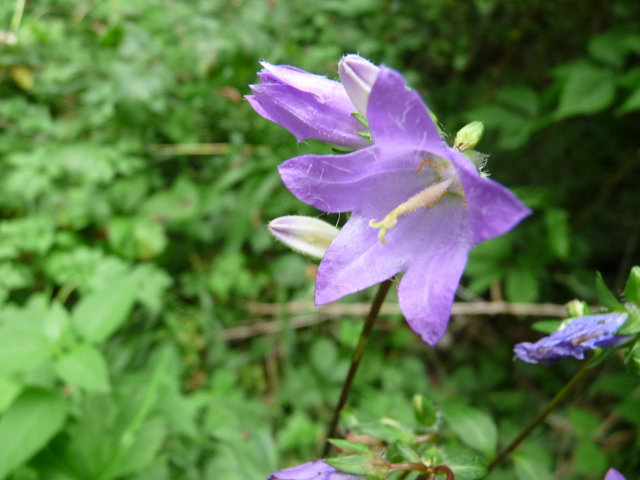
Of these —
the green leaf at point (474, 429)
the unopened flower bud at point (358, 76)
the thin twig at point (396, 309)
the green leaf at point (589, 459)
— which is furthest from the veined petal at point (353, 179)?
the green leaf at point (589, 459)

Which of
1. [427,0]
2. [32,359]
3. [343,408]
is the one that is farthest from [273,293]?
[427,0]

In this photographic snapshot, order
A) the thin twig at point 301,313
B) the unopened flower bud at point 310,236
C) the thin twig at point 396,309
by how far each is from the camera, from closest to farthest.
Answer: the unopened flower bud at point 310,236, the thin twig at point 396,309, the thin twig at point 301,313

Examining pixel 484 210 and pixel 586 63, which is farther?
pixel 586 63

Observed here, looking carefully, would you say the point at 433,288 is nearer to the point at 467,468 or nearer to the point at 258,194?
the point at 467,468

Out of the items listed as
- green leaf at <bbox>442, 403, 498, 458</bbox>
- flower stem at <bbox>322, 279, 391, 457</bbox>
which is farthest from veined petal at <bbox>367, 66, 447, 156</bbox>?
green leaf at <bbox>442, 403, 498, 458</bbox>

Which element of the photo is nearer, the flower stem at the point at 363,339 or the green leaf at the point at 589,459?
the flower stem at the point at 363,339

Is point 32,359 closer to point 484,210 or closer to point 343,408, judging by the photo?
point 343,408

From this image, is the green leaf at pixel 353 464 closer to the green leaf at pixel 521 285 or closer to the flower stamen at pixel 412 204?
the flower stamen at pixel 412 204

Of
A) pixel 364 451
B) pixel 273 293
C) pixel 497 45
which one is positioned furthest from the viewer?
pixel 497 45
